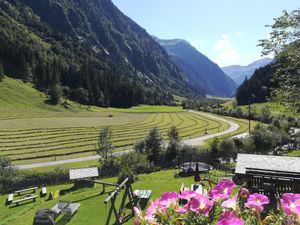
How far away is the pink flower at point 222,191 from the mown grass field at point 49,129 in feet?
213

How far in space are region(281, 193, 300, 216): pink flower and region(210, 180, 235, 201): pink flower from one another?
0.53 m

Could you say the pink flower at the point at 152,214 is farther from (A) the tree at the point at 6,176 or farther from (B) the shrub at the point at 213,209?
(A) the tree at the point at 6,176

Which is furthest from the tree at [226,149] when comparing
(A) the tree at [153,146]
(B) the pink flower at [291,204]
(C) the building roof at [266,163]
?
(B) the pink flower at [291,204]

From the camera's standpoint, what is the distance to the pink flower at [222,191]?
3426 millimetres

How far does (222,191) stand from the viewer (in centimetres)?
352

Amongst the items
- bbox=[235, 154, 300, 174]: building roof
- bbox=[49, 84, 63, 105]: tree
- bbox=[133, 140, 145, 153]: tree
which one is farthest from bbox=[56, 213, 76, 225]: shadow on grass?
bbox=[49, 84, 63, 105]: tree

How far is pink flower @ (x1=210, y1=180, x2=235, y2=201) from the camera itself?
11.2 feet

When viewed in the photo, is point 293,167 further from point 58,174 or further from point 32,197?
point 58,174

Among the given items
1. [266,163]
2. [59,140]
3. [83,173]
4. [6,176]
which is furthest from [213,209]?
[59,140]

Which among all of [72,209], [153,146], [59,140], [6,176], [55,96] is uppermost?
[55,96]

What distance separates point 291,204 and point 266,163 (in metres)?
22.1

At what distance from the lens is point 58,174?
4609cm

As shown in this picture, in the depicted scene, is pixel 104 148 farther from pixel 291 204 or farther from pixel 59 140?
pixel 291 204

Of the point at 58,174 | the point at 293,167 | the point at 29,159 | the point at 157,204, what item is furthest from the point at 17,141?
the point at 157,204
